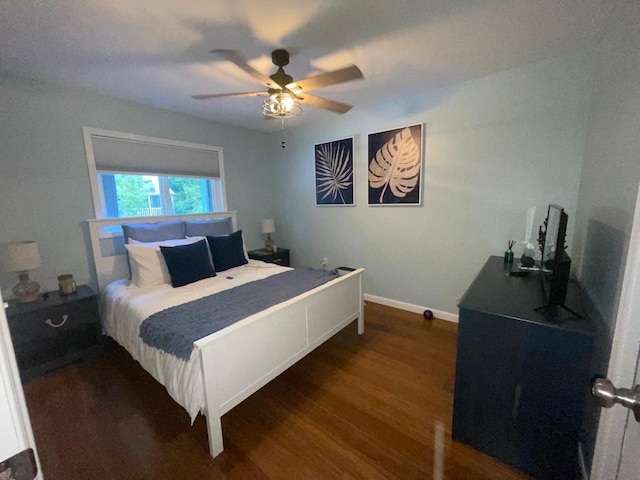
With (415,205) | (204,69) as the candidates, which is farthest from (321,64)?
(415,205)

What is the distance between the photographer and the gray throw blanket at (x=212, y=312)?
60.8 inches

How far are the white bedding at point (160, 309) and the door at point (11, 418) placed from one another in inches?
38.5

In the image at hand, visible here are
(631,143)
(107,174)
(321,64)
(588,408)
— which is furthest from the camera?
(107,174)

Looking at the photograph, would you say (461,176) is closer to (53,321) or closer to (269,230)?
(269,230)

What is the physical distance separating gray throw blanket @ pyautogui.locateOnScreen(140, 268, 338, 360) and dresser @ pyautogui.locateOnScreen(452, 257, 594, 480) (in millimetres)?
1227

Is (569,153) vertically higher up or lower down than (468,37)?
lower down

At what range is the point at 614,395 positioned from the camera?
0.61 m

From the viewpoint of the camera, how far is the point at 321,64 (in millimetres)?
2125

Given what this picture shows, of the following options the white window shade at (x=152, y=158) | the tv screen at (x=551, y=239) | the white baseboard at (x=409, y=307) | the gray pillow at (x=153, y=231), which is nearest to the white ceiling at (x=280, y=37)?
the white window shade at (x=152, y=158)

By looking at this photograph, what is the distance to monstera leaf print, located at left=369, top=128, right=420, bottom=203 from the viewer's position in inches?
114

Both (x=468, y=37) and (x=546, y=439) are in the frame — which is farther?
(x=468, y=37)

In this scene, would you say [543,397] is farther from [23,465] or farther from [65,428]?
[65,428]

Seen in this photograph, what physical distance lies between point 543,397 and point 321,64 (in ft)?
8.24

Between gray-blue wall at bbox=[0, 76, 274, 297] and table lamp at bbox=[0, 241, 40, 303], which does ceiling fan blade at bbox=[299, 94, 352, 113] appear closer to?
gray-blue wall at bbox=[0, 76, 274, 297]
